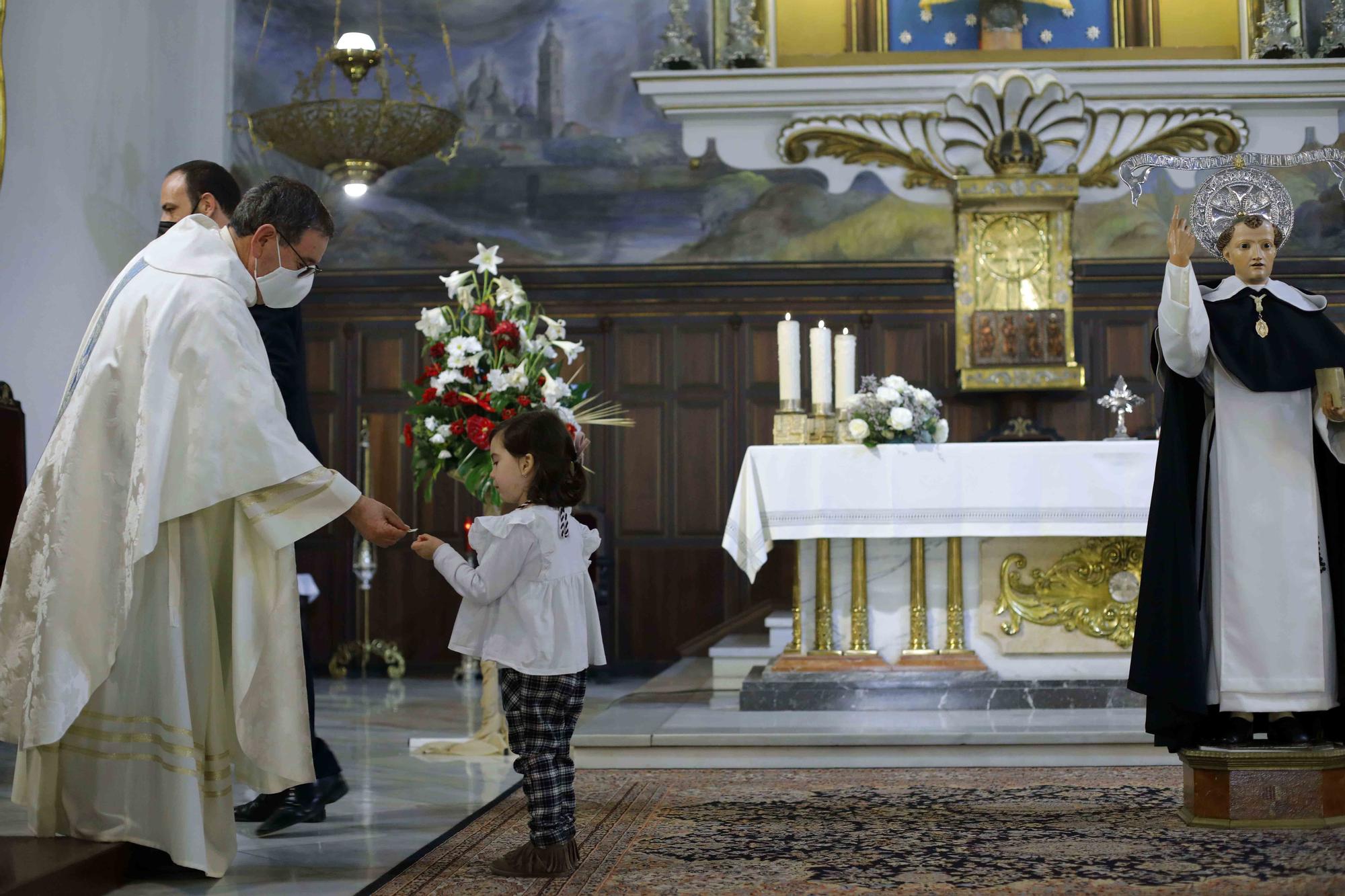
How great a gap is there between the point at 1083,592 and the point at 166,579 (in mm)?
4302

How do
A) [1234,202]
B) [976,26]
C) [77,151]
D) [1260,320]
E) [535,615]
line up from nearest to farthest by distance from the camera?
[535,615] → [1260,320] → [1234,202] → [77,151] → [976,26]

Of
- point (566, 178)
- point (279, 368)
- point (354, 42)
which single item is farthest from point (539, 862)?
point (566, 178)

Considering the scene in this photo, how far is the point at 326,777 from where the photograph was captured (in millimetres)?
4371

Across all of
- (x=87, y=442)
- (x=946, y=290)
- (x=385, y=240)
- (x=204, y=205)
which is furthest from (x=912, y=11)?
(x=87, y=442)

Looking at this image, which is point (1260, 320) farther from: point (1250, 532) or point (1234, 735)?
point (1234, 735)

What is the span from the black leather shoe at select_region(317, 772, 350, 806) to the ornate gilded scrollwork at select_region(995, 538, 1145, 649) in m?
3.21

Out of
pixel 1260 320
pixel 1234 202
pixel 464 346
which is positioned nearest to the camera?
pixel 1260 320

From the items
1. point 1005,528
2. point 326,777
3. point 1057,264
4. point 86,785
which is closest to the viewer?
point 86,785

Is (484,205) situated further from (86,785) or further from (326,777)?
(86,785)

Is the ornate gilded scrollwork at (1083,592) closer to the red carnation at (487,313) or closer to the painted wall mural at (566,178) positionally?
the red carnation at (487,313)

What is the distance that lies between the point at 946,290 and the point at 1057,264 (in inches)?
30.0

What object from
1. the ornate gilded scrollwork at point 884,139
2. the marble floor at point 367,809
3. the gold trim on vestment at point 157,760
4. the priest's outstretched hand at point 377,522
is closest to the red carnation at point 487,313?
the marble floor at point 367,809

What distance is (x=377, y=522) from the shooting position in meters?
3.39

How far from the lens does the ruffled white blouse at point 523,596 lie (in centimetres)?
339
